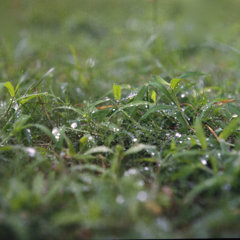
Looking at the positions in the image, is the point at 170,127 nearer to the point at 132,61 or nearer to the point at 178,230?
the point at 178,230

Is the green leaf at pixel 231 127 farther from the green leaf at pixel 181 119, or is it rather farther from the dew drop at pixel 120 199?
the dew drop at pixel 120 199

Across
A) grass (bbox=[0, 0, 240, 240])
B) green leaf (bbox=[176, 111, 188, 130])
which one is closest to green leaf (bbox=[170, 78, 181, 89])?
grass (bbox=[0, 0, 240, 240])

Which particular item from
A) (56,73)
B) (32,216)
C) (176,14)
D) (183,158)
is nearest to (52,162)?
(32,216)

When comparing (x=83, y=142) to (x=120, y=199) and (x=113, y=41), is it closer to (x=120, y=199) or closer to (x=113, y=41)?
(x=120, y=199)

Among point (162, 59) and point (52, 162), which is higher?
point (162, 59)

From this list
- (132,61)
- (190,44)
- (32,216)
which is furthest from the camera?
(190,44)

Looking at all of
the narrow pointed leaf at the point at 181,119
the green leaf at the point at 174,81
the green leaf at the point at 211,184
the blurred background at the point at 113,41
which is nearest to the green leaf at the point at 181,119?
the narrow pointed leaf at the point at 181,119
